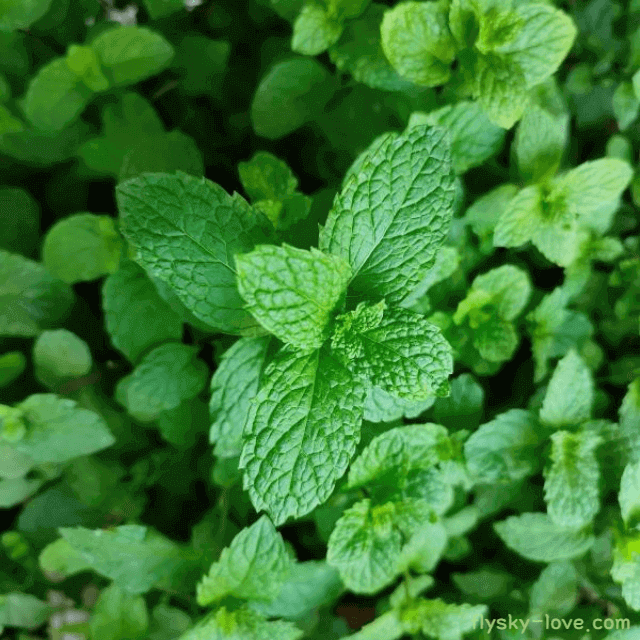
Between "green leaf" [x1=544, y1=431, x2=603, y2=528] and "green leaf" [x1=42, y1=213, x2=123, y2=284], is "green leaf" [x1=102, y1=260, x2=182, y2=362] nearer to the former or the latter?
"green leaf" [x1=42, y1=213, x2=123, y2=284]

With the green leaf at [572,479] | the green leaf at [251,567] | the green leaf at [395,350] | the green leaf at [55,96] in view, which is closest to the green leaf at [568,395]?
the green leaf at [572,479]

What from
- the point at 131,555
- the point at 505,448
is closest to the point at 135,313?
the point at 131,555

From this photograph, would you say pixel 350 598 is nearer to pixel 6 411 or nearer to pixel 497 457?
pixel 497 457

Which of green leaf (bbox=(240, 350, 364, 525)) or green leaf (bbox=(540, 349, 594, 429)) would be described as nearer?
green leaf (bbox=(240, 350, 364, 525))

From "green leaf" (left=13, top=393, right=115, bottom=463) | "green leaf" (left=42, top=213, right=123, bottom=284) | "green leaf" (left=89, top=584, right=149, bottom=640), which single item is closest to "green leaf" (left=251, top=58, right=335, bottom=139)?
"green leaf" (left=42, top=213, right=123, bottom=284)

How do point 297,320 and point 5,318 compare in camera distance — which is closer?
point 297,320

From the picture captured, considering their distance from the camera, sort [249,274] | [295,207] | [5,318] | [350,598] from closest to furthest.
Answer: [249,274], [295,207], [5,318], [350,598]

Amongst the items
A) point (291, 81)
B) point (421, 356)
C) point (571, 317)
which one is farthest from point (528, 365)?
point (291, 81)
